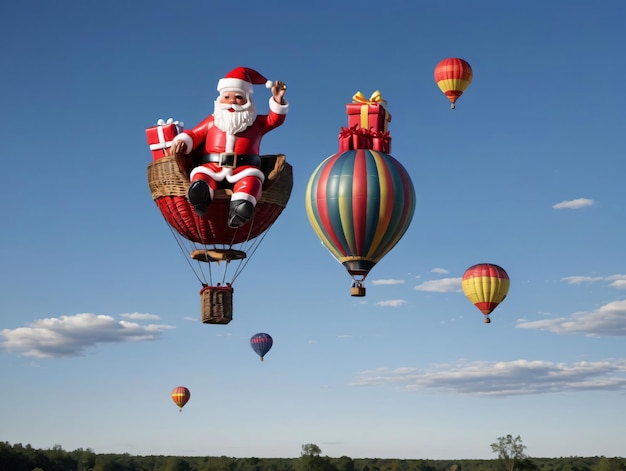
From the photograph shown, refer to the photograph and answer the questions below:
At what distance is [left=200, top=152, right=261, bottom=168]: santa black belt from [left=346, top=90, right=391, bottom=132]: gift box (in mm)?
13624

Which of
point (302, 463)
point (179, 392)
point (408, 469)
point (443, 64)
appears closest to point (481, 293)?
point (443, 64)

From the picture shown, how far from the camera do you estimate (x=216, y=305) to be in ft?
80.6

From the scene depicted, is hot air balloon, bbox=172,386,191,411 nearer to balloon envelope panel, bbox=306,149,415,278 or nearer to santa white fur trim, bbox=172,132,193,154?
balloon envelope panel, bbox=306,149,415,278

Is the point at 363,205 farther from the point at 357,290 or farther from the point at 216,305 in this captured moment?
the point at 216,305

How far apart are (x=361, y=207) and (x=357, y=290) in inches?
114

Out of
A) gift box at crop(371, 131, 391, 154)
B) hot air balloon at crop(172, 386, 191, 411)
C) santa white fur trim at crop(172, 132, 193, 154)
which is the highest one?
gift box at crop(371, 131, 391, 154)

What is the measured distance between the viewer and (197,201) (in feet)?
78.2

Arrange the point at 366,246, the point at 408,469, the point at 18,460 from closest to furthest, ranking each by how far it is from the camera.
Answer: the point at 366,246, the point at 18,460, the point at 408,469

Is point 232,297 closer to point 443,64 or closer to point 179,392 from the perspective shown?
point 443,64

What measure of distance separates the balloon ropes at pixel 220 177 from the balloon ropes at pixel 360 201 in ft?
32.8

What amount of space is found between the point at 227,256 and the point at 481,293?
79.3 ft

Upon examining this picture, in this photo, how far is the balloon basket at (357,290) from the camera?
35.7 meters

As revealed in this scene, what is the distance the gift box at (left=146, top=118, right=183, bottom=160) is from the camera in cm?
2548

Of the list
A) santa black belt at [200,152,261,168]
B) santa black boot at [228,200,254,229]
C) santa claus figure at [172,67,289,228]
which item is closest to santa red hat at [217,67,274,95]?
santa claus figure at [172,67,289,228]
